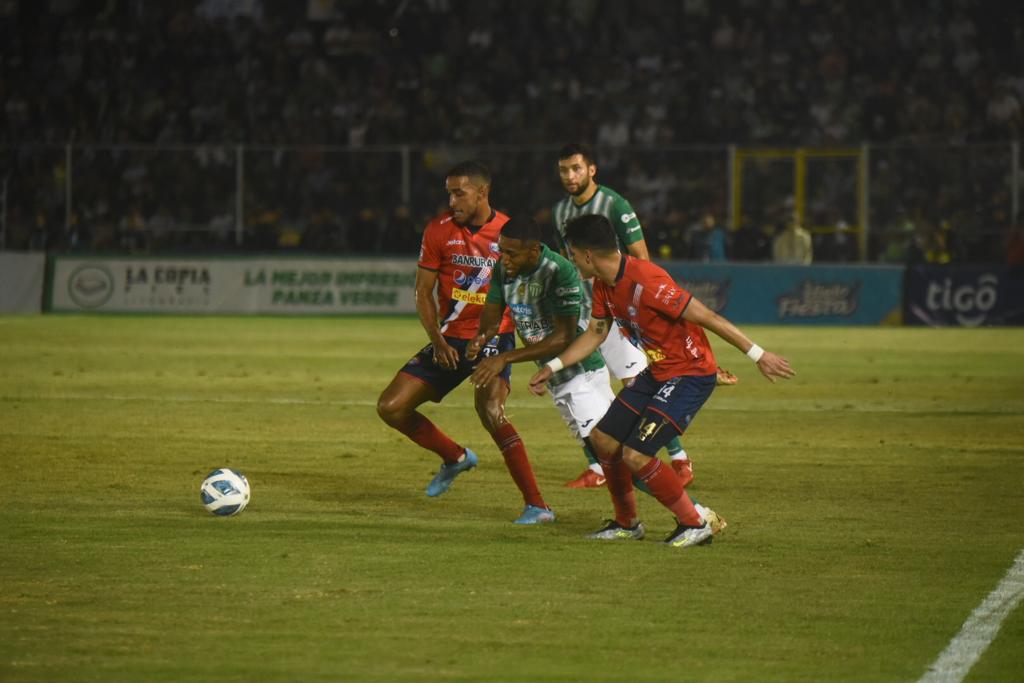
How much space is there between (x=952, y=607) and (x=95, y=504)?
214 inches

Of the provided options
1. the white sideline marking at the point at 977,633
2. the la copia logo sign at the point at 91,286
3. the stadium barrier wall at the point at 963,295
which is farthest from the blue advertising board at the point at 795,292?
the white sideline marking at the point at 977,633

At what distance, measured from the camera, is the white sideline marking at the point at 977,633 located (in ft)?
20.1

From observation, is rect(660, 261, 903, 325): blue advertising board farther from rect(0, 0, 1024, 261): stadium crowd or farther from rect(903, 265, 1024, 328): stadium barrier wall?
rect(0, 0, 1024, 261): stadium crowd

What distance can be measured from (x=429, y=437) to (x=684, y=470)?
6.05 ft

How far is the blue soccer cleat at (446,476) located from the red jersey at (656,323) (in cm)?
218

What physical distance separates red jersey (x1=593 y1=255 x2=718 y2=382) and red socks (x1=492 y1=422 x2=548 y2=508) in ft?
4.08

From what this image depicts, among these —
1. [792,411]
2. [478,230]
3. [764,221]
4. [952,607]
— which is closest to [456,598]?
[952,607]

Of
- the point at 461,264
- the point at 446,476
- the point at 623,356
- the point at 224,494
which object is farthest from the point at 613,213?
the point at 224,494

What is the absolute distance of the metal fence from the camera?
90.6 feet

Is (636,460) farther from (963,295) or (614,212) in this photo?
(963,295)

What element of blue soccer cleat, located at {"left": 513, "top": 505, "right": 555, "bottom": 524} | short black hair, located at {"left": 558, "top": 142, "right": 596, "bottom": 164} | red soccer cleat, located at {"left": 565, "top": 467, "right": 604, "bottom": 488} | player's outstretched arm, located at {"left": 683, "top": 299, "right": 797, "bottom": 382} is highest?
short black hair, located at {"left": 558, "top": 142, "right": 596, "bottom": 164}

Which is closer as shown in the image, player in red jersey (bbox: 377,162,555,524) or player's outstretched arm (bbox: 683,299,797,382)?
player's outstretched arm (bbox: 683,299,797,382)

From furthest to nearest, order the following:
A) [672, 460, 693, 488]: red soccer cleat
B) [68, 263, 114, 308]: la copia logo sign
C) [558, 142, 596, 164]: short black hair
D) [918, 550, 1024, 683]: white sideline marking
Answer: [68, 263, 114, 308]: la copia logo sign
[558, 142, 596, 164]: short black hair
[672, 460, 693, 488]: red soccer cleat
[918, 550, 1024, 683]: white sideline marking

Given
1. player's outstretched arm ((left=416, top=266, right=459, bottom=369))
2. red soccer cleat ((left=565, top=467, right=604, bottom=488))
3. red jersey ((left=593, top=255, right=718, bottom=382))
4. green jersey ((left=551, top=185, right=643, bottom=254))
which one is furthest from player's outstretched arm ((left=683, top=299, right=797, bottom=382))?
green jersey ((left=551, top=185, right=643, bottom=254))
